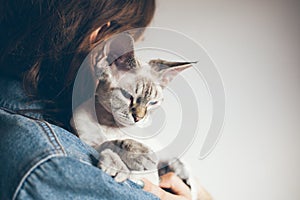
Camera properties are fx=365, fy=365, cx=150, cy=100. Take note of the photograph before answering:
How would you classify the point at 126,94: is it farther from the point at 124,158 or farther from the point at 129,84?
the point at 124,158

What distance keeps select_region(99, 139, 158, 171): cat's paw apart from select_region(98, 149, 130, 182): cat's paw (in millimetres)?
30

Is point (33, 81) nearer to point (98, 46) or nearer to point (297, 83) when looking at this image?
point (98, 46)

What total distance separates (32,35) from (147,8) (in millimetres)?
278

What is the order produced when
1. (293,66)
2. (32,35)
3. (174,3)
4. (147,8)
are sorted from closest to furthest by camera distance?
(32,35)
(147,8)
(293,66)
(174,3)

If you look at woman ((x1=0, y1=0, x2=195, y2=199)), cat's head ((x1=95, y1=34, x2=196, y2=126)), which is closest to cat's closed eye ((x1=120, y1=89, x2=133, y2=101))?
cat's head ((x1=95, y1=34, x2=196, y2=126))

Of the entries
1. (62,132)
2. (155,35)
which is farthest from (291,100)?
(62,132)

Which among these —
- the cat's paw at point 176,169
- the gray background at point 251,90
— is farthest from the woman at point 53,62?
the gray background at point 251,90

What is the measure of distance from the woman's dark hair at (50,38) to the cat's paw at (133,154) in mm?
150

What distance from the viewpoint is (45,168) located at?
575 millimetres

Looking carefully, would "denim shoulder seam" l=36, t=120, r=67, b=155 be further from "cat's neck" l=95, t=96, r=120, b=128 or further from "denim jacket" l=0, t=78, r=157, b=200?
"cat's neck" l=95, t=96, r=120, b=128

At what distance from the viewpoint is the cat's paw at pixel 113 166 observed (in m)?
0.65

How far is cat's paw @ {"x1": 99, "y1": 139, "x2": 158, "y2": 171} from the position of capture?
73cm

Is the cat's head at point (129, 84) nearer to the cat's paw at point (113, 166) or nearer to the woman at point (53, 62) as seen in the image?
the woman at point (53, 62)

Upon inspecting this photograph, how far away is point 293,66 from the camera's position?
3.42ft
